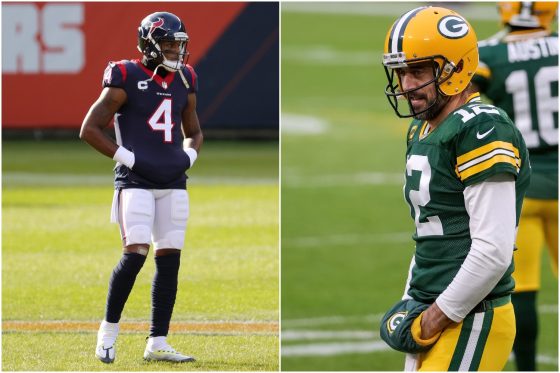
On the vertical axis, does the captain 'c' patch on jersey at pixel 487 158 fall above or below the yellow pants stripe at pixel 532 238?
above

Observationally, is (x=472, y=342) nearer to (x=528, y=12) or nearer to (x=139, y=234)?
(x=139, y=234)

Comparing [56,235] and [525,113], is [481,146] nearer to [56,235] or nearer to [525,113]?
[525,113]

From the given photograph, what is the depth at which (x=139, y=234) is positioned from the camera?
3.44 meters

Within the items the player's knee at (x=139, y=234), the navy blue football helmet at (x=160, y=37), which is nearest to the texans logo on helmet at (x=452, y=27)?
the navy blue football helmet at (x=160, y=37)

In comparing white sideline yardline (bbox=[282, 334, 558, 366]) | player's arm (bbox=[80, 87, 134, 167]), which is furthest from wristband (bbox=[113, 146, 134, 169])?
white sideline yardline (bbox=[282, 334, 558, 366])

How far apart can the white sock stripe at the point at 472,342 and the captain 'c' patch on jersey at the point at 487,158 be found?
1.18 feet

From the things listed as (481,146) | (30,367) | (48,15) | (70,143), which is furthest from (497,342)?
(48,15)

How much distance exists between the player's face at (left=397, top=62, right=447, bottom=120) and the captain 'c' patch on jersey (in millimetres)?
194

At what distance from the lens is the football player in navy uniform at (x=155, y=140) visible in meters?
3.28

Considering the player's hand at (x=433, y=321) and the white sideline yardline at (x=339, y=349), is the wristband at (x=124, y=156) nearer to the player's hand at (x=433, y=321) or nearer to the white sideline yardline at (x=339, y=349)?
the player's hand at (x=433, y=321)

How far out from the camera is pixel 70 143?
22.4 ft

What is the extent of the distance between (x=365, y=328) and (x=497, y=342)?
3195mm

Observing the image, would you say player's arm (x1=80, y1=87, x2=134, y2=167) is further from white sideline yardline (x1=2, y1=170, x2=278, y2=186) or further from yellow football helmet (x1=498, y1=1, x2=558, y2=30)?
yellow football helmet (x1=498, y1=1, x2=558, y2=30)

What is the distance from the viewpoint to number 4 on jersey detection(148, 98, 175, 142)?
3.28 m
